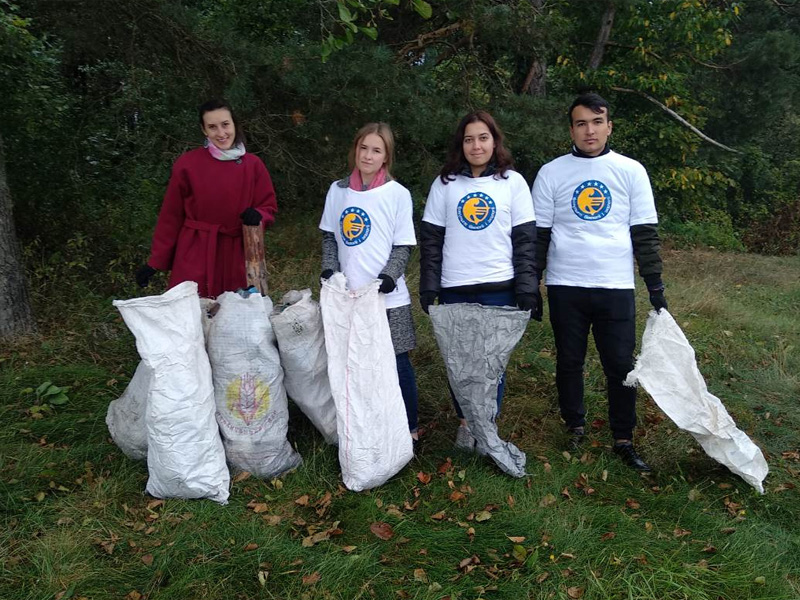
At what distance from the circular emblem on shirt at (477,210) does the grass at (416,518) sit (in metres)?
1.17

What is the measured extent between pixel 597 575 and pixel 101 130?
195 inches

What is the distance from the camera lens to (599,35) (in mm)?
10508

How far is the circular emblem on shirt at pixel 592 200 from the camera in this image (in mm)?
2985

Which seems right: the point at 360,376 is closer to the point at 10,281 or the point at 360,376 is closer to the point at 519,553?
the point at 519,553

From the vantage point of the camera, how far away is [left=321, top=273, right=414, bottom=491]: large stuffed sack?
9.44 feet

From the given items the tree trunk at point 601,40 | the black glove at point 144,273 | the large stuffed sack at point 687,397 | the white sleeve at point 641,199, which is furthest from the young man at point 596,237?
the tree trunk at point 601,40

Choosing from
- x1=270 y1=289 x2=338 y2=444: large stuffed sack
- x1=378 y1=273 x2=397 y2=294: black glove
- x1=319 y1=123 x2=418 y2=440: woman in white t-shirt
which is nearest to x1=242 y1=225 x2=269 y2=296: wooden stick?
x1=270 y1=289 x2=338 y2=444: large stuffed sack

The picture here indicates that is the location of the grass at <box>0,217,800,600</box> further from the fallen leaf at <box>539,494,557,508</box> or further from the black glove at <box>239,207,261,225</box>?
the black glove at <box>239,207,261,225</box>

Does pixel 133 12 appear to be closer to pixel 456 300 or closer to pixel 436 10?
pixel 436 10

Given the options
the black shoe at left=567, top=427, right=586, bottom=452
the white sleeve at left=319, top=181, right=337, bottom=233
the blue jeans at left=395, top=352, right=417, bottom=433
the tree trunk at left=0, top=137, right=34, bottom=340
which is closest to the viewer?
the white sleeve at left=319, top=181, right=337, bottom=233

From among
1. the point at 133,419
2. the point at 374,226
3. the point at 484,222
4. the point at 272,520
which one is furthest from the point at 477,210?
the point at 133,419

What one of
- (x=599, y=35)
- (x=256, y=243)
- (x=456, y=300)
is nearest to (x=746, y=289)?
(x=599, y=35)

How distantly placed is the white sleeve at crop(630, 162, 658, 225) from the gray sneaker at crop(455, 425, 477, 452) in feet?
4.33

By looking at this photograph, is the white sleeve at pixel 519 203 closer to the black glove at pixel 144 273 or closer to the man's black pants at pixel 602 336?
Answer: the man's black pants at pixel 602 336
